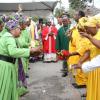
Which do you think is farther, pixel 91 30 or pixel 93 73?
pixel 93 73

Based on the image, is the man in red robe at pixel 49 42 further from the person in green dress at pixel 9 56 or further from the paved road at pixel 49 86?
the person in green dress at pixel 9 56

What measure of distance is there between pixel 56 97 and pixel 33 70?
15.8 ft

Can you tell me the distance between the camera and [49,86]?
1095 centimetres

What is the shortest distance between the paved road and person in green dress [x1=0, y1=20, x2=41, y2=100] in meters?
2.64

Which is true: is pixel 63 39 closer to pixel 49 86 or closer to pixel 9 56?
pixel 49 86

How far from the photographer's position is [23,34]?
10.9 meters

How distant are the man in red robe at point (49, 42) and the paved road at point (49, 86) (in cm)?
206

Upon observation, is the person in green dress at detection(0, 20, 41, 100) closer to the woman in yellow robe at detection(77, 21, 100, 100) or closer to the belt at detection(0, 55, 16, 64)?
the belt at detection(0, 55, 16, 64)

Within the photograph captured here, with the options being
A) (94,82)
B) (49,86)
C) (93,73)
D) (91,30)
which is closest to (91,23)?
(91,30)

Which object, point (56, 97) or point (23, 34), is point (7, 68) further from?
point (23, 34)

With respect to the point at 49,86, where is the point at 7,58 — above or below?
above

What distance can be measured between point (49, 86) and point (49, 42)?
6.30m

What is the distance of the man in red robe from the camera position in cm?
1681

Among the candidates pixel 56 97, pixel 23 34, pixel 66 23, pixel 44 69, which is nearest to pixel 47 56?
pixel 44 69
